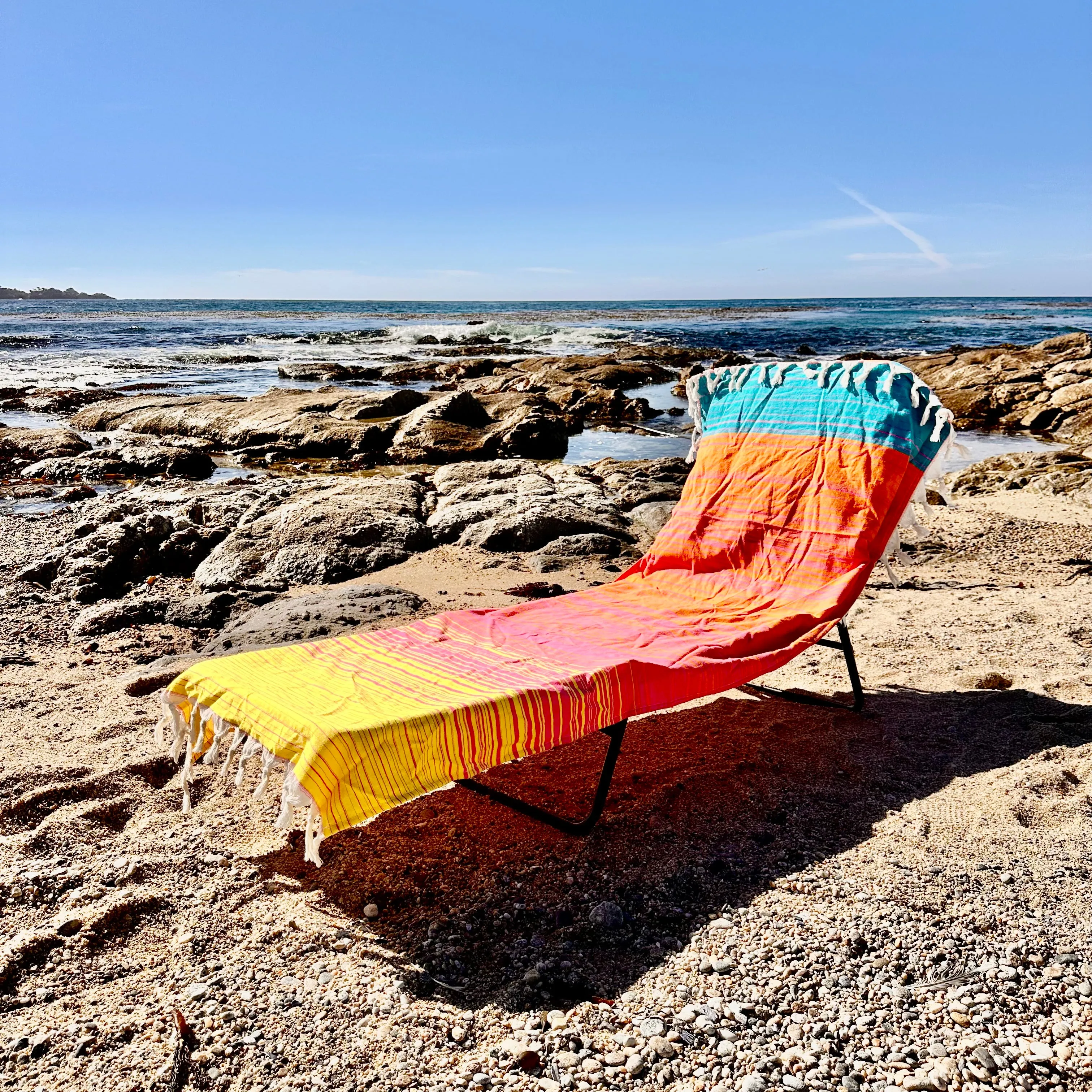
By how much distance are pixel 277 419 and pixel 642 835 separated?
1241 cm

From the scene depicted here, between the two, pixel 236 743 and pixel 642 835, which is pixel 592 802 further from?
pixel 236 743

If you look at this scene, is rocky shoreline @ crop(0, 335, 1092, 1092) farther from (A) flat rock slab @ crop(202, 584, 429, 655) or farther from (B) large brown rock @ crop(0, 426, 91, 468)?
(B) large brown rock @ crop(0, 426, 91, 468)

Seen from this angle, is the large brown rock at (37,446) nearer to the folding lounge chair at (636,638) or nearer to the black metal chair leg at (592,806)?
the folding lounge chair at (636,638)

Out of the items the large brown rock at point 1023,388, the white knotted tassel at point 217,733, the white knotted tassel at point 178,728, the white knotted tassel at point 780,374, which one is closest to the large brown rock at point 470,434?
the large brown rock at point 1023,388

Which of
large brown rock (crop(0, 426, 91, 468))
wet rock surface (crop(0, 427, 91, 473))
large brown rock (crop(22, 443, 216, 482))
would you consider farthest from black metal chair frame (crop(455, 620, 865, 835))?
large brown rock (crop(0, 426, 91, 468))

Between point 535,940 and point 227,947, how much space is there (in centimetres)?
89

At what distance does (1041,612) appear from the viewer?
515cm

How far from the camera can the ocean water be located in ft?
73.3

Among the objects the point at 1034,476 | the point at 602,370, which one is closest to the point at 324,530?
the point at 1034,476

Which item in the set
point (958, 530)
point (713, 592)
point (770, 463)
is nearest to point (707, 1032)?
point (713, 592)

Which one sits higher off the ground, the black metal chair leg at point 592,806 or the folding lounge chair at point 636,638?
the folding lounge chair at point 636,638

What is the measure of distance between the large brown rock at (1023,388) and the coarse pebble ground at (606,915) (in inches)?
445

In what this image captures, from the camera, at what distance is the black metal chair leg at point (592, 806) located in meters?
3.02

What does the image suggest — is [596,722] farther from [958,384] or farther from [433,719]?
[958,384]
